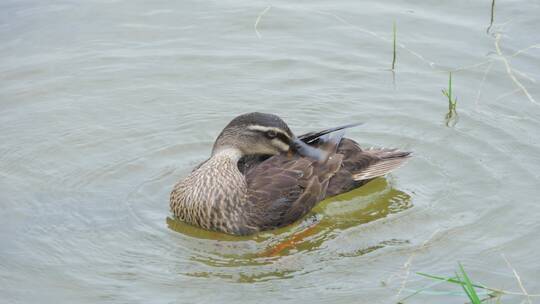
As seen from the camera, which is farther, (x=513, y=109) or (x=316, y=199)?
(x=513, y=109)

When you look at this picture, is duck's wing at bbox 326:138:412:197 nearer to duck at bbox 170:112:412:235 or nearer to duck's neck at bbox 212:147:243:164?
duck at bbox 170:112:412:235

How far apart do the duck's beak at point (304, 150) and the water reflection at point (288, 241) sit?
50 centimetres

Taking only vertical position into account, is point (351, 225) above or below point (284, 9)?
below

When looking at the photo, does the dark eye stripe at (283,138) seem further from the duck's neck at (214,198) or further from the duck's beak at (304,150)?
the duck's neck at (214,198)

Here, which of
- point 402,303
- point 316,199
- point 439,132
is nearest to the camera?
point 402,303

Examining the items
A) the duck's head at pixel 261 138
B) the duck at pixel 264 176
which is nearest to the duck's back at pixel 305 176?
the duck at pixel 264 176

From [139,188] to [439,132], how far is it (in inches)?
120

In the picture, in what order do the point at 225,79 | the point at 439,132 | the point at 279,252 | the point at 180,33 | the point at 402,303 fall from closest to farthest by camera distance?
the point at 402,303
the point at 279,252
the point at 439,132
the point at 225,79
the point at 180,33

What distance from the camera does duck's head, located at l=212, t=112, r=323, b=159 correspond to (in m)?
8.61

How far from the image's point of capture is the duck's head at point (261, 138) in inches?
339

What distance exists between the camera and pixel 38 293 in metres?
7.30

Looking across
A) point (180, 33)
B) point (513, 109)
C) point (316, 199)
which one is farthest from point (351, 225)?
point (180, 33)

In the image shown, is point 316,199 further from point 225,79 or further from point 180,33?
point 180,33

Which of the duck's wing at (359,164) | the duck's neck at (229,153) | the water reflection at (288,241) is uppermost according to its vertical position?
the duck's neck at (229,153)
